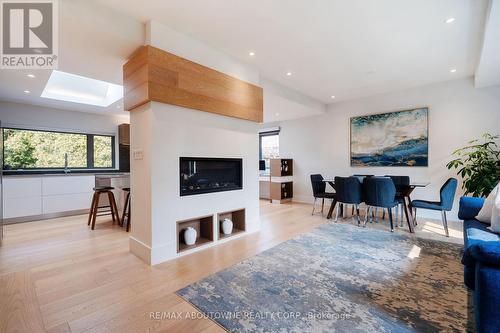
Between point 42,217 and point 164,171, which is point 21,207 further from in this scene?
point 164,171

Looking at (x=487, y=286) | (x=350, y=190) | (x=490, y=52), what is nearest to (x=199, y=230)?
(x=350, y=190)

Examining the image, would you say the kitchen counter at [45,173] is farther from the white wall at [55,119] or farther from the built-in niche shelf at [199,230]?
the built-in niche shelf at [199,230]

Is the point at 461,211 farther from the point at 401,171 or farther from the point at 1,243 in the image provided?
the point at 1,243

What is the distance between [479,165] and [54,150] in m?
8.62

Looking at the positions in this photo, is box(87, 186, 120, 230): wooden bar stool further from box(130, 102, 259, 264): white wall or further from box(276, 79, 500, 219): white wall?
box(276, 79, 500, 219): white wall

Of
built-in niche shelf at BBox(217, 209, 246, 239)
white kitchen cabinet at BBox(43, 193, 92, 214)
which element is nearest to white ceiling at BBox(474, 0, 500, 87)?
built-in niche shelf at BBox(217, 209, 246, 239)

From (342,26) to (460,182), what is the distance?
13.3ft

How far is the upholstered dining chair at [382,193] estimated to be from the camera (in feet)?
12.5

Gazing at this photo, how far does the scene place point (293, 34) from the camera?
2.86 meters

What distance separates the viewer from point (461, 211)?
279 cm

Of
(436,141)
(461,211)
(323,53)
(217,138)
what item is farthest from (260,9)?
(436,141)

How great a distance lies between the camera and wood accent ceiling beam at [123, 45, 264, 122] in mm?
2527

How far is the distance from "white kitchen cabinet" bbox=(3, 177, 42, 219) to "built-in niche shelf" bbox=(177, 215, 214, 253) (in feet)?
11.7

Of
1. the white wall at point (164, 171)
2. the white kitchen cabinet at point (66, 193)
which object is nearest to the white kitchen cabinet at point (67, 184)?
the white kitchen cabinet at point (66, 193)
